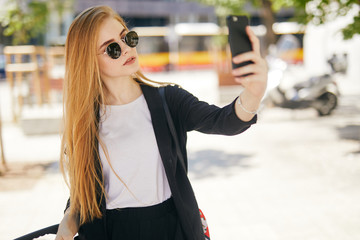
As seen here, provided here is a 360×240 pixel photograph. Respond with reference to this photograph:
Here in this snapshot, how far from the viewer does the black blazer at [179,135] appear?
70.6 inches

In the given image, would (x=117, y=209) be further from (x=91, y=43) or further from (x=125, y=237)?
(x=91, y=43)

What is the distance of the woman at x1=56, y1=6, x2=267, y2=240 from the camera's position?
1.82 m

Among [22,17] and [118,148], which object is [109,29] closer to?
[118,148]

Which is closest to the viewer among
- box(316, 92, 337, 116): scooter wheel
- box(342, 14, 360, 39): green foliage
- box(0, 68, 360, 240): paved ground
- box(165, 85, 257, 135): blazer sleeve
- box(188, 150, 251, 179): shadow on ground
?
box(165, 85, 257, 135): blazer sleeve

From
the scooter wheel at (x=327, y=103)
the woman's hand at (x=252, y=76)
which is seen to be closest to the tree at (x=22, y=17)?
the scooter wheel at (x=327, y=103)

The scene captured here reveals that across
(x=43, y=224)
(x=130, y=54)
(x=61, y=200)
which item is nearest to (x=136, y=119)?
(x=130, y=54)

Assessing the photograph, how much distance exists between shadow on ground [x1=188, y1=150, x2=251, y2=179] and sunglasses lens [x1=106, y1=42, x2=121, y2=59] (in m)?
3.91

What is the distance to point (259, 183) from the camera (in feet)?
17.1

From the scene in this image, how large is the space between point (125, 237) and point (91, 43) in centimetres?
82

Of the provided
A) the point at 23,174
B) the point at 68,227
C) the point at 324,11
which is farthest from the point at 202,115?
the point at 324,11

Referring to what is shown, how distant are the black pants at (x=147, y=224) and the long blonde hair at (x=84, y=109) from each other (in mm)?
106

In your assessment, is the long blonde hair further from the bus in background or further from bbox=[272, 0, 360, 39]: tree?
the bus in background

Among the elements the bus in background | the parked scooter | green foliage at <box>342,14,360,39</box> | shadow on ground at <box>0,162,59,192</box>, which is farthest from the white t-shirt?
the bus in background

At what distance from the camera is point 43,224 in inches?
169
